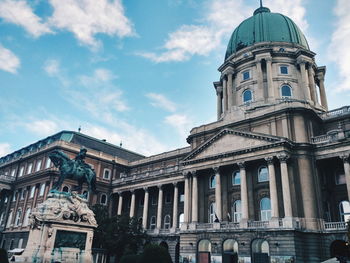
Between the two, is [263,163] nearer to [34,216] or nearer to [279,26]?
[34,216]

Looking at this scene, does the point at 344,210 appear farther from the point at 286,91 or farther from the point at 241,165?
the point at 286,91

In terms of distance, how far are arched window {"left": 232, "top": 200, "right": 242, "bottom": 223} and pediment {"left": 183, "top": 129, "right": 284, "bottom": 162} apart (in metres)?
6.34

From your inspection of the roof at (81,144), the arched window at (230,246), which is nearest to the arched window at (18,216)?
the roof at (81,144)

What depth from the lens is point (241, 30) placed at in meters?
61.4

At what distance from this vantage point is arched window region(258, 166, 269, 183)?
38375 mm

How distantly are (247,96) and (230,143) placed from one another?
52.9ft

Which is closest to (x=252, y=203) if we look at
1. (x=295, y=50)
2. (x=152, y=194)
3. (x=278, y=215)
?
(x=278, y=215)

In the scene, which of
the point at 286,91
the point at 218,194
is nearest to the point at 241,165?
the point at 218,194

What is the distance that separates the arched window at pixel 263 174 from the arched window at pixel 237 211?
3.96 metres

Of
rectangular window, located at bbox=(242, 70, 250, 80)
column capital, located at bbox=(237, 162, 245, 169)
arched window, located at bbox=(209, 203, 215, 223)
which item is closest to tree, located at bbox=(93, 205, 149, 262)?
arched window, located at bbox=(209, 203, 215, 223)

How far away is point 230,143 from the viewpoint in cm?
4081

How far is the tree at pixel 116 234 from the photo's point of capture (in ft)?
129

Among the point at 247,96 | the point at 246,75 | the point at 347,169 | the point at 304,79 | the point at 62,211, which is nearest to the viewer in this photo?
the point at 62,211

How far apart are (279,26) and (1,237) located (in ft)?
205
